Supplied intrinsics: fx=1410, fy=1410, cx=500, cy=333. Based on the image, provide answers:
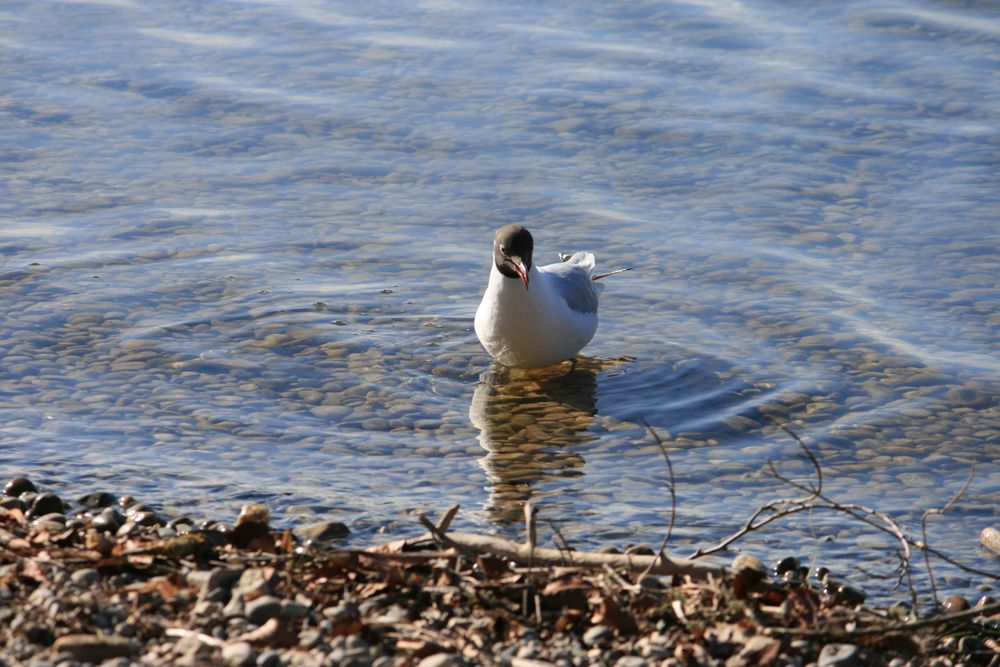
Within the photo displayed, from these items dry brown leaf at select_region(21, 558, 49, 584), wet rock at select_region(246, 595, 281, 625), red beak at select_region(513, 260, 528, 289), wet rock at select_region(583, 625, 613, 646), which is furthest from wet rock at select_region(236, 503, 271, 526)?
red beak at select_region(513, 260, 528, 289)

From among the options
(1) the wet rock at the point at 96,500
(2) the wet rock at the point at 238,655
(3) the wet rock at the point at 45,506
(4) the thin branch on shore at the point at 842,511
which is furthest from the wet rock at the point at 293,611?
(1) the wet rock at the point at 96,500

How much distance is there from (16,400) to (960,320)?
238 inches

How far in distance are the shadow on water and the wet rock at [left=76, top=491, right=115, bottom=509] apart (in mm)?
1761

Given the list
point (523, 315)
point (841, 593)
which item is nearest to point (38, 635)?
point (841, 593)

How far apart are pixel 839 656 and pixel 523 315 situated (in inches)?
163

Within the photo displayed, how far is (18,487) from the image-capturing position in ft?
21.0

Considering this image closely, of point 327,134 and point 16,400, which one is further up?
point 327,134

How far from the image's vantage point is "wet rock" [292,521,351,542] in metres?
6.14

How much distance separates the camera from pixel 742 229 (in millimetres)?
10891

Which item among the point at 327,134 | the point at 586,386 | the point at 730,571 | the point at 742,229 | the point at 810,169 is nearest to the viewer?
the point at 730,571

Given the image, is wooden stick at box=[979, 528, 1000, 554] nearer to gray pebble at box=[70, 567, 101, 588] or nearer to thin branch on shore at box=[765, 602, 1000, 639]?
thin branch on shore at box=[765, 602, 1000, 639]

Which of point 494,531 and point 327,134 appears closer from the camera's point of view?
point 494,531

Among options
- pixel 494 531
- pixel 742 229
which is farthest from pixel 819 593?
pixel 742 229

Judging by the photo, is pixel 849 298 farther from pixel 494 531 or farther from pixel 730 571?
pixel 730 571
